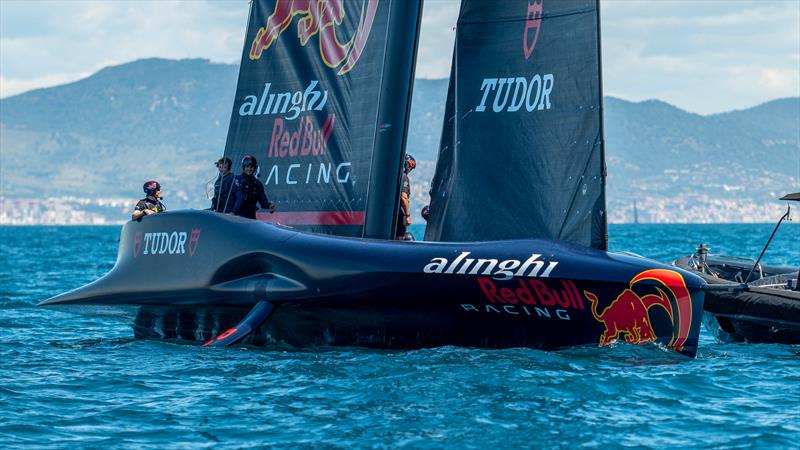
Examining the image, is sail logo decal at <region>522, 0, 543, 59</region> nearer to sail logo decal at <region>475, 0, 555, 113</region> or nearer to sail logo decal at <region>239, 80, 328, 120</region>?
sail logo decal at <region>475, 0, 555, 113</region>

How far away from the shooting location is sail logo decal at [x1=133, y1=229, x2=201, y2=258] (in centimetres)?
1191

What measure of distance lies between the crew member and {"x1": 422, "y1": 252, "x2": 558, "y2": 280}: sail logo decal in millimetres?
2686

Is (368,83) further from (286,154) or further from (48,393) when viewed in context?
(48,393)

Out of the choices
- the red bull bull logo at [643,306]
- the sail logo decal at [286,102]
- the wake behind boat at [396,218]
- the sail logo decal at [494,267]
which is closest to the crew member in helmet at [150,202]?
the wake behind boat at [396,218]

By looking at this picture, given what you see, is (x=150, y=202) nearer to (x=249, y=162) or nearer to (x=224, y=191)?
(x=224, y=191)

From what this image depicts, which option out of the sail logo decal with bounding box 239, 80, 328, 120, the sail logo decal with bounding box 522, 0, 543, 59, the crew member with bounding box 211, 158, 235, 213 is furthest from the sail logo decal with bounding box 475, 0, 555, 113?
the crew member with bounding box 211, 158, 235, 213

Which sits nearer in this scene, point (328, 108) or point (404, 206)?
point (328, 108)

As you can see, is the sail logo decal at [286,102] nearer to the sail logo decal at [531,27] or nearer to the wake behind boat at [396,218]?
the wake behind boat at [396,218]

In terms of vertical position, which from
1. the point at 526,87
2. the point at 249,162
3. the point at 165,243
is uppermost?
the point at 526,87

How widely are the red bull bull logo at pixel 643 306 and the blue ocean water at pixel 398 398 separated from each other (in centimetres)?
24

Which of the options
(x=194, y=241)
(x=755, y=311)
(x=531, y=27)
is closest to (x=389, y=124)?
(x=531, y=27)

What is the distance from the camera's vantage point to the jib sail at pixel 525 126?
1153 cm

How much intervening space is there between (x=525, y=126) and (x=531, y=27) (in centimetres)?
95

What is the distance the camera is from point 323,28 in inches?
520
